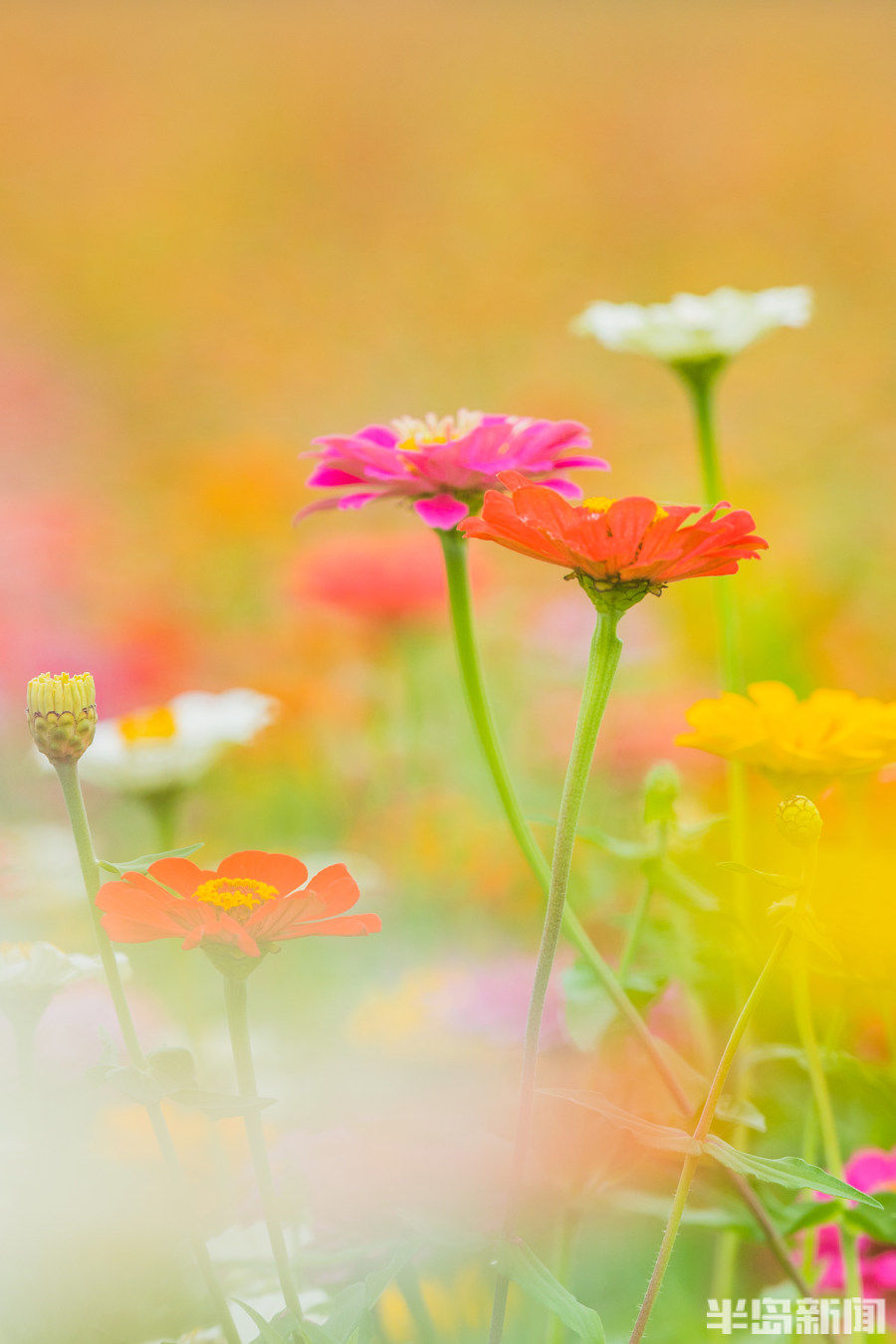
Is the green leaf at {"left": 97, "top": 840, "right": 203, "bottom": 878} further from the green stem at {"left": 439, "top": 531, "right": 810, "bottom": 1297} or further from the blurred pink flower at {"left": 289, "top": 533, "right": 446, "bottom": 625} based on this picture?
the blurred pink flower at {"left": 289, "top": 533, "right": 446, "bottom": 625}

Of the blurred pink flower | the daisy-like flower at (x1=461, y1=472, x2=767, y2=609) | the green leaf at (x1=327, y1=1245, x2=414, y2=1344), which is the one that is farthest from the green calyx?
the blurred pink flower

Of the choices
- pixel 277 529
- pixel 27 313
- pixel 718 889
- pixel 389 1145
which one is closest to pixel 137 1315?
pixel 389 1145

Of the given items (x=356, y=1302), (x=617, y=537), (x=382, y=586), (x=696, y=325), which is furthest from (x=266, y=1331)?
(x=382, y=586)

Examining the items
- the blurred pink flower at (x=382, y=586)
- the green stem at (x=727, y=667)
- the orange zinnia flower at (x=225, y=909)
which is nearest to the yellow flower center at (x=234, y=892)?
the orange zinnia flower at (x=225, y=909)

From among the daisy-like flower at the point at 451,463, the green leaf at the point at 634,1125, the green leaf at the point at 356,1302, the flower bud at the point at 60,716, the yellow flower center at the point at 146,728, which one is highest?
the daisy-like flower at the point at 451,463

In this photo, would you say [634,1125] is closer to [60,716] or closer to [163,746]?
[60,716]

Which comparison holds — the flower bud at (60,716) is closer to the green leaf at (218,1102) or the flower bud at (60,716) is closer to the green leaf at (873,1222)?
the green leaf at (218,1102)
